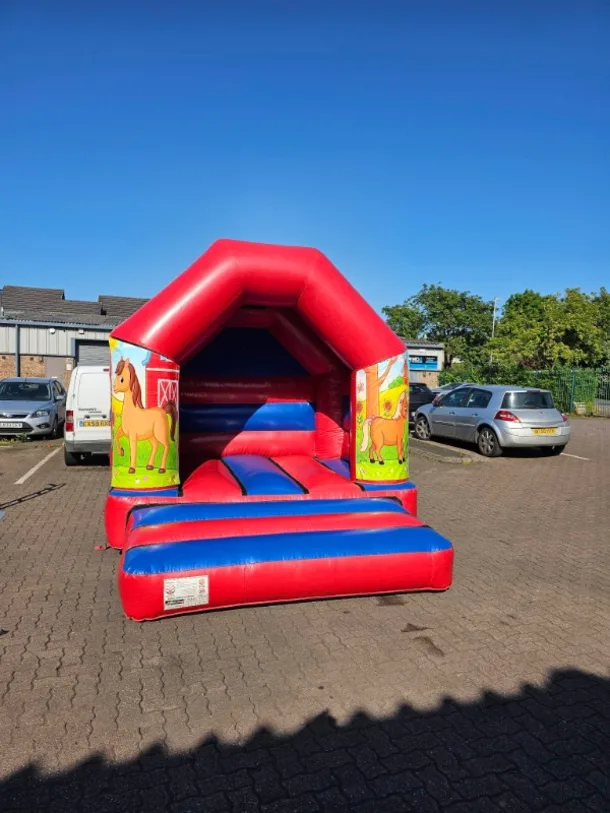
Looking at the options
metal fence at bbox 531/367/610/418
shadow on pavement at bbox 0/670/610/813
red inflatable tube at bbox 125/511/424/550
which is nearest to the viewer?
shadow on pavement at bbox 0/670/610/813

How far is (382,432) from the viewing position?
5766 millimetres

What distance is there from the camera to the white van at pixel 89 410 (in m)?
9.45

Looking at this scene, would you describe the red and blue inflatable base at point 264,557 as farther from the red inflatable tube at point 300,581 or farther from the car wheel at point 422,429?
the car wheel at point 422,429

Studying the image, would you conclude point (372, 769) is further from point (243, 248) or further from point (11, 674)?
point (243, 248)

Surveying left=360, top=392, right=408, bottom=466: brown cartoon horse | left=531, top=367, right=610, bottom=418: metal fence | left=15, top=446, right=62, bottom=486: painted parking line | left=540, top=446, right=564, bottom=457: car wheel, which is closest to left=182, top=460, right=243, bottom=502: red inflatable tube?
left=360, top=392, right=408, bottom=466: brown cartoon horse

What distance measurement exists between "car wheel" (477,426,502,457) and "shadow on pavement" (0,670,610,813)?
30.1ft

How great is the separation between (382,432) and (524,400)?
727 centimetres

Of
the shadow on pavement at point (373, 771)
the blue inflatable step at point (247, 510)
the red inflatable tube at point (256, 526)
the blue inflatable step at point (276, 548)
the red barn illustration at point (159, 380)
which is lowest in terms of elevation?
the shadow on pavement at point (373, 771)

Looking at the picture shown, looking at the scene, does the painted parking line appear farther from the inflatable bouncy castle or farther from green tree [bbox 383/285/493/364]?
green tree [bbox 383/285/493/364]

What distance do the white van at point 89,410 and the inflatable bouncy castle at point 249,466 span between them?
3.07 m

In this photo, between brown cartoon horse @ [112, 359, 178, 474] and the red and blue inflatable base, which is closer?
the red and blue inflatable base

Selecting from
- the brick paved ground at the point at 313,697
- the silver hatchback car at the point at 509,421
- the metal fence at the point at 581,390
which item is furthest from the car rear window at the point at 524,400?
the metal fence at the point at 581,390

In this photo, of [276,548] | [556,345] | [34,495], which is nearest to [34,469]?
[34,495]

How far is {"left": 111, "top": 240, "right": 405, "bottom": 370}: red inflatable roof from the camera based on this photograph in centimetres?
515
